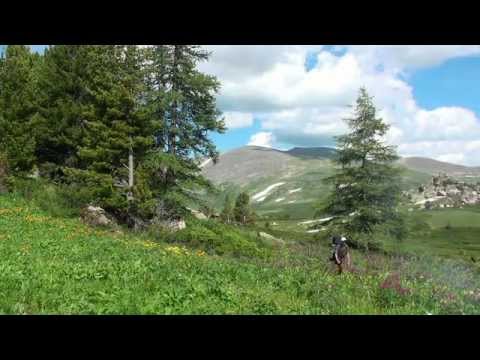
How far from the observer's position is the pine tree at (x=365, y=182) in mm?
42188

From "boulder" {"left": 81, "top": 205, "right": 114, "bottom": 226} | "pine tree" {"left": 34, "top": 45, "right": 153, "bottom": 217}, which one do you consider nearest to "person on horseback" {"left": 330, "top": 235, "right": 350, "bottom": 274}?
"boulder" {"left": 81, "top": 205, "right": 114, "bottom": 226}

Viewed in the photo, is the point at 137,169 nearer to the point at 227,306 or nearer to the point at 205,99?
the point at 205,99

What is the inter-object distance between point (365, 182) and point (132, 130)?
21030 mm

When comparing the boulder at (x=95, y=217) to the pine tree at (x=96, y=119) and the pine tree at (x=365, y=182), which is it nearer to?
the pine tree at (x=96, y=119)

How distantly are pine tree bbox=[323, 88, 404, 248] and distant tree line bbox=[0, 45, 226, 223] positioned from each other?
14.6m

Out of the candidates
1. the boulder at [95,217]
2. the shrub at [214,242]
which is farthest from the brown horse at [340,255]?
the boulder at [95,217]

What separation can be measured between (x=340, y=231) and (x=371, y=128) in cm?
966

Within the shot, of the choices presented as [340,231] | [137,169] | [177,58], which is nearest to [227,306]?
[137,169]

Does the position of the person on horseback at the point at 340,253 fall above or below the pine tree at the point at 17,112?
below

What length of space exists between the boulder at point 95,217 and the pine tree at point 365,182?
20.9m

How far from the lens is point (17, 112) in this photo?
38781mm

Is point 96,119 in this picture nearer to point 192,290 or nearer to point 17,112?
point 17,112

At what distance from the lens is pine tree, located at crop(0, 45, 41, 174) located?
120 feet
